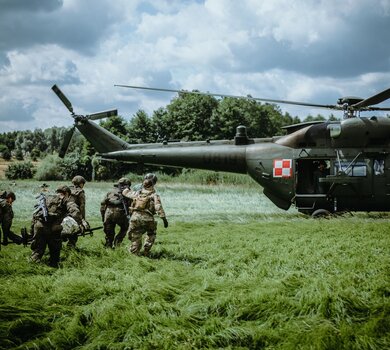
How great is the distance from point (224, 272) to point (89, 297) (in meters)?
1.98

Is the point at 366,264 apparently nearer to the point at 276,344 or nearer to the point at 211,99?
the point at 276,344

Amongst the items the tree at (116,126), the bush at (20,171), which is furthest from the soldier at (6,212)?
the tree at (116,126)

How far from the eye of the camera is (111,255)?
21.9 feet

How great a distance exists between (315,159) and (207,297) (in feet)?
25.9

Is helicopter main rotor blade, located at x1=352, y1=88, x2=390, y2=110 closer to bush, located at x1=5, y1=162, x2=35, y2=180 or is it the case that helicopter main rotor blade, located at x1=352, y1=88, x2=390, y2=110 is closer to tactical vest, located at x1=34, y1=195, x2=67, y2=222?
tactical vest, located at x1=34, y1=195, x2=67, y2=222

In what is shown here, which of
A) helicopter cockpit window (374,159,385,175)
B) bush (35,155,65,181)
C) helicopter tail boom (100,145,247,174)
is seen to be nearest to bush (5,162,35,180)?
bush (35,155,65,181)

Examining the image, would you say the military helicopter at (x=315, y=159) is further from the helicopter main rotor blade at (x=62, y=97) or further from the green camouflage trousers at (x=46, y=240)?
the green camouflage trousers at (x=46, y=240)

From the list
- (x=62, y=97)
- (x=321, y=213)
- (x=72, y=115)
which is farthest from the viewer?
(x=72, y=115)

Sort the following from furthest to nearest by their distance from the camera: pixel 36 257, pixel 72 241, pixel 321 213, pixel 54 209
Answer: pixel 321 213, pixel 72 241, pixel 54 209, pixel 36 257

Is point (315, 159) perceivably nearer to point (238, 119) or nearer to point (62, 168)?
point (62, 168)

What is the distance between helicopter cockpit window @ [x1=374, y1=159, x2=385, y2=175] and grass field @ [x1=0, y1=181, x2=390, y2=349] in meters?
3.58

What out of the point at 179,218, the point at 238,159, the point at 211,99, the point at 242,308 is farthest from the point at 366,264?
the point at 211,99

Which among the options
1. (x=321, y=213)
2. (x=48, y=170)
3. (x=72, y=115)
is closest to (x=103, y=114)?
(x=72, y=115)

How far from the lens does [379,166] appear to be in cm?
1094
